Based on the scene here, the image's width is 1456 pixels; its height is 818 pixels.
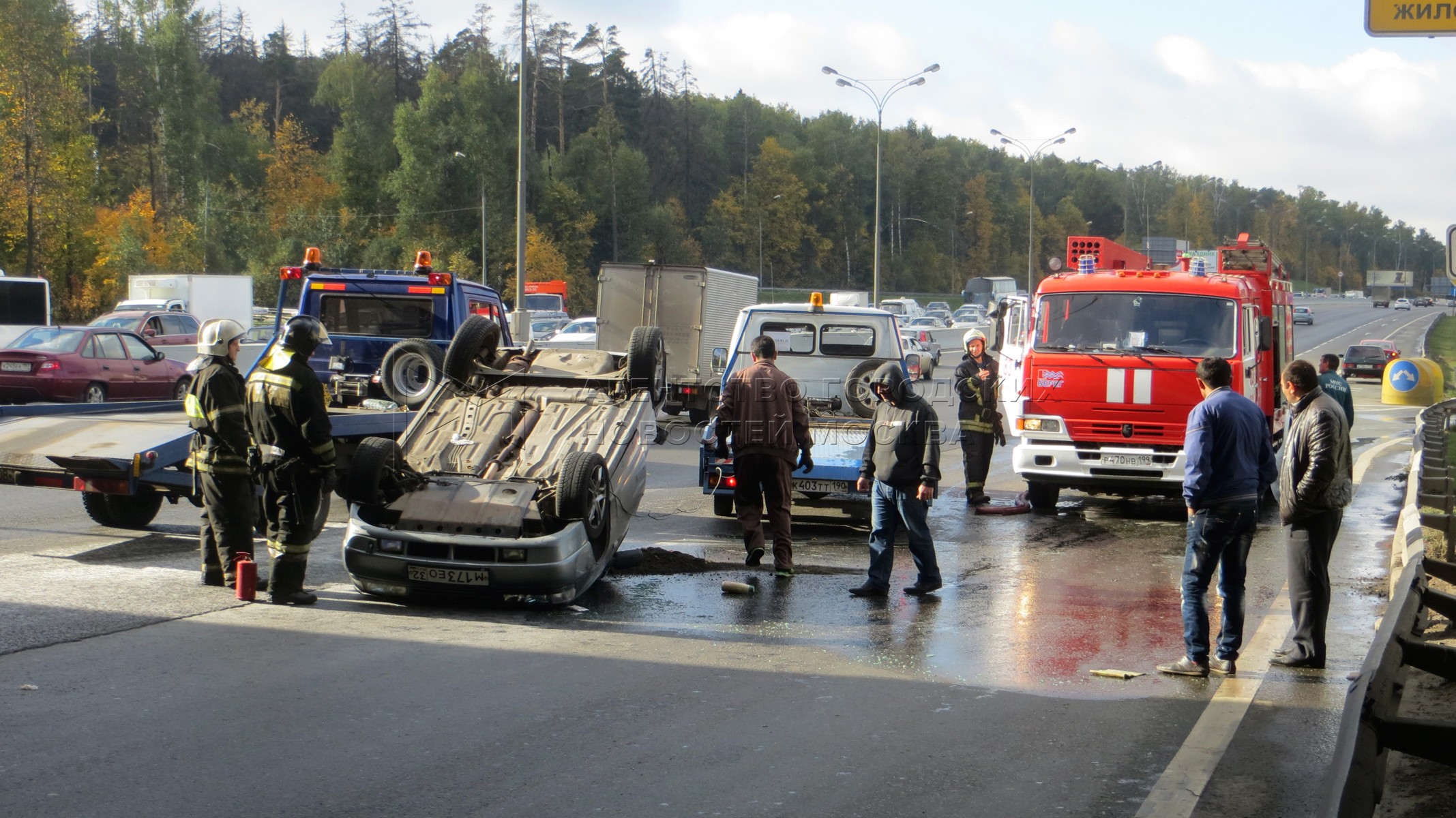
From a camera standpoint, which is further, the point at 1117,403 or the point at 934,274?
the point at 934,274

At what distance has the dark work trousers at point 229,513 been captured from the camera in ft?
27.5

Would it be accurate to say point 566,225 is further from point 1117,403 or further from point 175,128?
point 1117,403

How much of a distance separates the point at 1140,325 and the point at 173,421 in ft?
29.7

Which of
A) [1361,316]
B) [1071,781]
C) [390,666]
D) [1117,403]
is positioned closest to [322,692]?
[390,666]

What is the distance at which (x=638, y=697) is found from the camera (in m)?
6.12

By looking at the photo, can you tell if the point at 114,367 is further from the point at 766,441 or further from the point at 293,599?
the point at 766,441

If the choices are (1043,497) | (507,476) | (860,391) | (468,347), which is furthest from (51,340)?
(1043,497)

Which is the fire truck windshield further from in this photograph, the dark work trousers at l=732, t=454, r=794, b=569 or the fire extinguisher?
the fire extinguisher

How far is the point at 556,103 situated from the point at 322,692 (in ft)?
295

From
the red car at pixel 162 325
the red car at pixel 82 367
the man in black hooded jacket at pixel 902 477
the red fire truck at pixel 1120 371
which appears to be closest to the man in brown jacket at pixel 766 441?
the man in black hooded jacket at pixel 902 477

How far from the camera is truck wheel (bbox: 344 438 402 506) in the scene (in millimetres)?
8133

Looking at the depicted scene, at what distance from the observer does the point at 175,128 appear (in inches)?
2849

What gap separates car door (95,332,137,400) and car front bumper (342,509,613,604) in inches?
636

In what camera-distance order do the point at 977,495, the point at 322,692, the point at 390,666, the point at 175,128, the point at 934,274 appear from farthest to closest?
the point at 934,274 → the point at 175,128 → the point at 977,495 → the point at 390,666 → the point at 322,692
